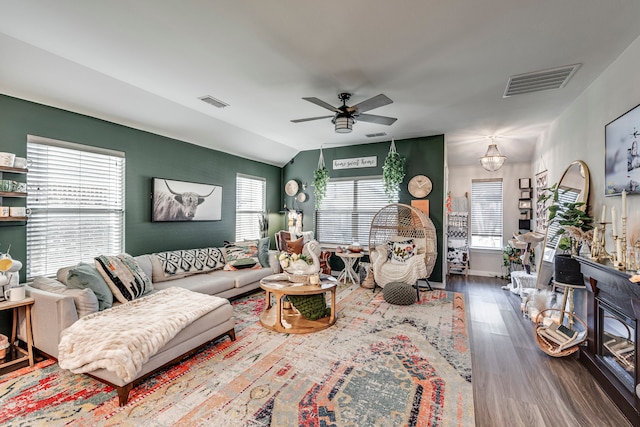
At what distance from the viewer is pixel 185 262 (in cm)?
428

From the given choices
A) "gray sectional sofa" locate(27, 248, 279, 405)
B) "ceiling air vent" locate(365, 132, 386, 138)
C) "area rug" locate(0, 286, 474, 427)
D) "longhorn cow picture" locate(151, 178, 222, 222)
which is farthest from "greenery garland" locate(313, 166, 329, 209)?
"gray sectional sofa" locate(27, 248, 279, 405)

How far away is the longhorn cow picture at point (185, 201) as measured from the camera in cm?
436

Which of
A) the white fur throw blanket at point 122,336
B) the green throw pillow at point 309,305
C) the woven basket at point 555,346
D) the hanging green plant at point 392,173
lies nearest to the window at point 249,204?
the hanging green plant at point 392,173

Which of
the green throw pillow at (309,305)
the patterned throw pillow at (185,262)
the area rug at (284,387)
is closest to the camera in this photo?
the area rug at (284,387)

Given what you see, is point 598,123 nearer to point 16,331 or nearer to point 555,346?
point 555,346

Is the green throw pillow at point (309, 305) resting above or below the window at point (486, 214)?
below

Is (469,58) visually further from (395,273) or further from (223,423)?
(223,423)

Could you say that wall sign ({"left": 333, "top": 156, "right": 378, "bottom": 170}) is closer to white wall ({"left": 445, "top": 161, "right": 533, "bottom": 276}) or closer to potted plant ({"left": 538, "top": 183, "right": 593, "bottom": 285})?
white wall ({"left": 445, "top": 161, "right": 533, "bottom": 276})

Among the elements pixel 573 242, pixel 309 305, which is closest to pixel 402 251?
pixel 309 305

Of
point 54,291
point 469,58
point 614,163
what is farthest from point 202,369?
point 614,163

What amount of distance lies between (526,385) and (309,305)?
2.15 metres

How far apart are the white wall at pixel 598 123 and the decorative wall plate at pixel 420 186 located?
188 cm

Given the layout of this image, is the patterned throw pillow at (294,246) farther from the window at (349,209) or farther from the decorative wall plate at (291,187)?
the decorative wall plate at (291,187)

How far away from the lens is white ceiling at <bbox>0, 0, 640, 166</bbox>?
2.11 metres
